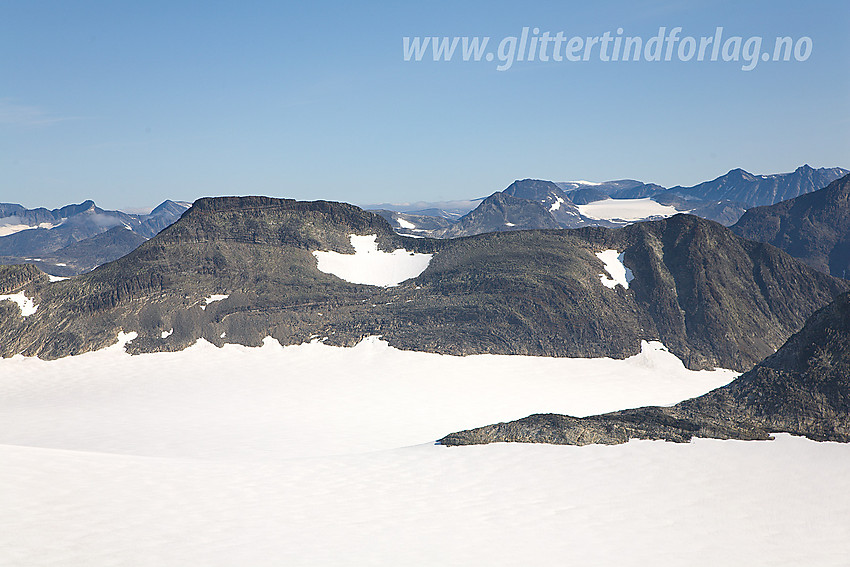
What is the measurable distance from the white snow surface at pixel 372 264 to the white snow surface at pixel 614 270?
32.9 meters

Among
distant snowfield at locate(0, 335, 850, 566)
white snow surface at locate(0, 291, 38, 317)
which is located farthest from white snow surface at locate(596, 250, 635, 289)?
white snow surface at locate(0, 291, 38, 317)

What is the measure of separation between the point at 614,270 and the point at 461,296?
28.0 metres

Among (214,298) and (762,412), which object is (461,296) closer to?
(214,298)

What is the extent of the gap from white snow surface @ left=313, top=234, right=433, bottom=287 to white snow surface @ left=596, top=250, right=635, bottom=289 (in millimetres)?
32942

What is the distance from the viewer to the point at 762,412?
134ft

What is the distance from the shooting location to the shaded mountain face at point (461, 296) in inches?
3654

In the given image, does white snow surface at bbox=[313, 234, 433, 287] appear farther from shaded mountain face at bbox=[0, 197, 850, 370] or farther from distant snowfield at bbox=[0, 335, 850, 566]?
distant snowfield at bbox=[0, 335, 850, 566]

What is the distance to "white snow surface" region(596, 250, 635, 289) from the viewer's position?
110 m

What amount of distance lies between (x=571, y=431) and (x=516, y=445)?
3433 millimetres

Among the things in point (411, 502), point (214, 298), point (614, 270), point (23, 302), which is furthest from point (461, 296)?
point (411, 502)

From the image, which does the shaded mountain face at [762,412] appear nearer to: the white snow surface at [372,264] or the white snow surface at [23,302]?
the white snow surface at [23,302]

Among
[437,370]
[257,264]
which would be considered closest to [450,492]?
[437,370]

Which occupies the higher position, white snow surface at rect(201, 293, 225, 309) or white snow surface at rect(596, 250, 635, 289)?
white snow surface at rect(596, 250, 635, 289)

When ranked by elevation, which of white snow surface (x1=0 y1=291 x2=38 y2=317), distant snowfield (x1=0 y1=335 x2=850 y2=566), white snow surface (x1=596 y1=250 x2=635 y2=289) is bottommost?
distant snowfield (x1=0 y1=335 x2=850 y2=566)
